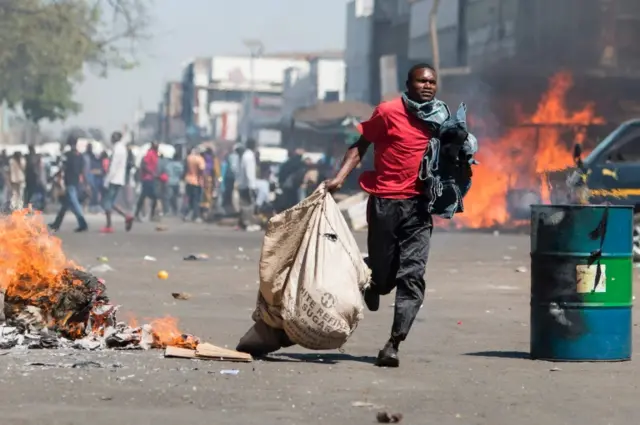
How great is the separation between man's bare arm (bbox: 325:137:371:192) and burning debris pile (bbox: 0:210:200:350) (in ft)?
3.96

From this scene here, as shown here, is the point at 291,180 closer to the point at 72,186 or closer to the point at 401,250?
the point at 72,186

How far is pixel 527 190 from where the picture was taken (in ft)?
93.2

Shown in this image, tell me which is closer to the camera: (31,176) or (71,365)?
(71,365)

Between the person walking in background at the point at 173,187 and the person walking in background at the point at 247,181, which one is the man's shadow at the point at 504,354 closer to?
the person walking in background at the point at 247,181

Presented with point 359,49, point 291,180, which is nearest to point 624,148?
point 291,180

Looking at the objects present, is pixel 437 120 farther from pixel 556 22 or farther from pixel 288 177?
pixel 556 22

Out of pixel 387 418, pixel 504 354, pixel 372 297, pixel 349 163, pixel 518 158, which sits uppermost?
pixel 349 163

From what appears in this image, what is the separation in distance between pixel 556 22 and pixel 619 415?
31.0 m

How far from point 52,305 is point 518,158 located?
22.7 meters

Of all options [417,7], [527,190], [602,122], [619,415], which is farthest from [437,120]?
[417,7]

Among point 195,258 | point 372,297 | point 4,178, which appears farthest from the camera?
point 4,178

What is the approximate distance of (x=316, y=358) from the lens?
826 centimetres

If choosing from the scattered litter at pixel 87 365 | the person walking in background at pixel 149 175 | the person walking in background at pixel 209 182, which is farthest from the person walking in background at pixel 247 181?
the scattered litter at pixel 87 365

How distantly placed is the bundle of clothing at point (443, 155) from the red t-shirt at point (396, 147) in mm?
55
